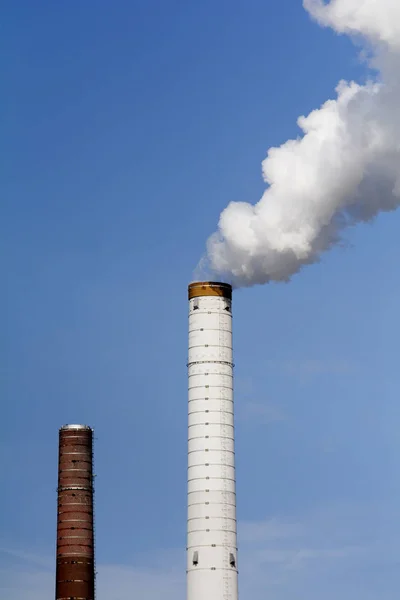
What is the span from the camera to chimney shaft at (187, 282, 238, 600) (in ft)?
275

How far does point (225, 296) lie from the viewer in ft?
287

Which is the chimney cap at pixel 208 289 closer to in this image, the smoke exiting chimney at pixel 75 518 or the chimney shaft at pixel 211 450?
the chimney shaft at pixel 211 450

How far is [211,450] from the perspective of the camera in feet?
279

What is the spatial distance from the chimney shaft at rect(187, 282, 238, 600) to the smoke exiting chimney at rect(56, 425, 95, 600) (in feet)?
52.2

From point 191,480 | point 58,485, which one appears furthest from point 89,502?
point 191,480

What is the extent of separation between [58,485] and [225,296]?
20.7 metres

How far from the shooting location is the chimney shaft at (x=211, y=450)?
8369cm

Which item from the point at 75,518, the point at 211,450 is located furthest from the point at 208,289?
the point at 75,518

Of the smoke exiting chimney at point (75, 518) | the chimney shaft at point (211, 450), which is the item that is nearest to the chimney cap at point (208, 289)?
the chimney shaft at point (211, 450)

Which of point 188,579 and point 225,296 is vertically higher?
point 225,296

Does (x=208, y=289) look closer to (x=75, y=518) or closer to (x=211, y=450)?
(x=211, y=450)

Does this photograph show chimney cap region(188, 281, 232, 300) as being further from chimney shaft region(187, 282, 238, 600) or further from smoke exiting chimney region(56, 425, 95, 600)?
smoke exiting chimney region(56, 425, 95, 600)

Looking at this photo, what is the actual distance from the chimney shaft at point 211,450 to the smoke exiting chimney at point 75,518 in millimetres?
15913

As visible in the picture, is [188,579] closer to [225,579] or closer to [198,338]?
[225,579]
